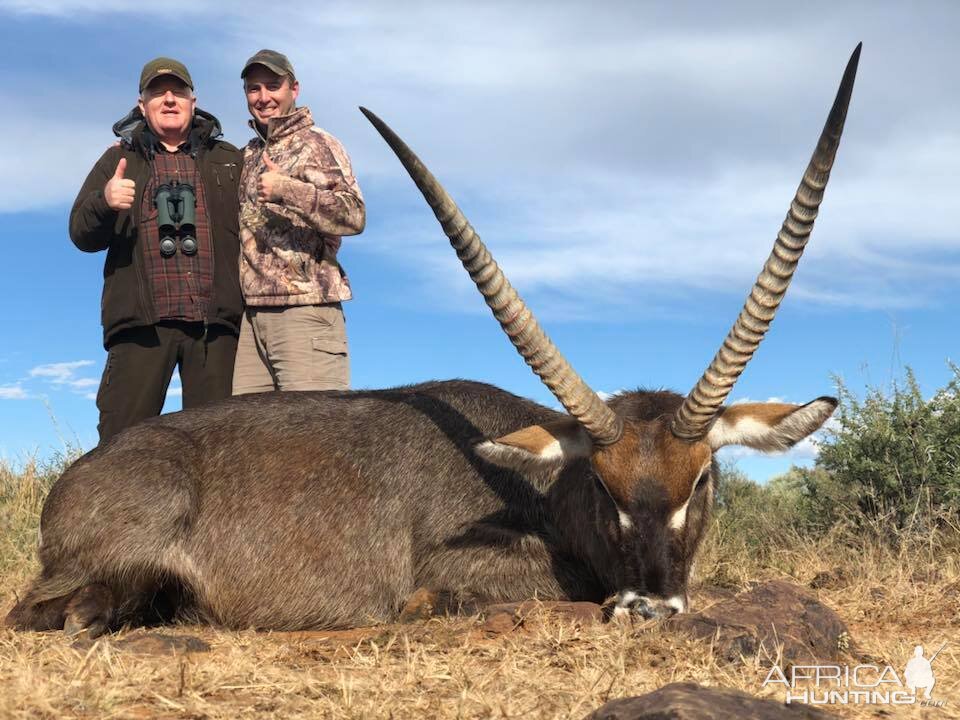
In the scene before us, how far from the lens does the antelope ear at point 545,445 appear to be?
5.57 metres

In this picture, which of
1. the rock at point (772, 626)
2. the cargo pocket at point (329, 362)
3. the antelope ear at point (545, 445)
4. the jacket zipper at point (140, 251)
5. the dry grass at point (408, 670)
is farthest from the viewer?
the jacket zipper at point (140, 251)

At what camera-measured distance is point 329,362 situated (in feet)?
25.8

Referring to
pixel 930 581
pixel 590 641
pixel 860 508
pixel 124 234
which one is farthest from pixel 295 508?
pixel 860 508

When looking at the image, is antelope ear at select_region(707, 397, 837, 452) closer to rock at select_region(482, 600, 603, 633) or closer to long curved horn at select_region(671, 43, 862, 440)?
long curved horn at select_region(671, 43, 862, 440)

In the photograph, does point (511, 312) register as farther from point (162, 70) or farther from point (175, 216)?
point (162, 70)

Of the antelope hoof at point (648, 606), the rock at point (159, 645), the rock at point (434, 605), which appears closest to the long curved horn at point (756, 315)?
the antelope hoof at point (648, 606)

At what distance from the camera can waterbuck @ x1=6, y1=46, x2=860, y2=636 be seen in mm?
5430

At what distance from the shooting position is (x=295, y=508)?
6.15 m

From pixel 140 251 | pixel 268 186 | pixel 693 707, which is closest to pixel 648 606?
pixel 693 707

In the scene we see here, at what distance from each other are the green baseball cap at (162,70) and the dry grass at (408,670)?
4262 mm

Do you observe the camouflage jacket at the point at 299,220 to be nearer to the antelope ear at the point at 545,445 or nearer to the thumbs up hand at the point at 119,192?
the thumbs up hand at the point at 119,192

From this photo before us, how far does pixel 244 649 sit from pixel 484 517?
58.0 inches

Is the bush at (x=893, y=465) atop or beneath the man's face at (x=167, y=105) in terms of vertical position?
beneath

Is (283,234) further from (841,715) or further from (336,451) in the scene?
(841,715)
